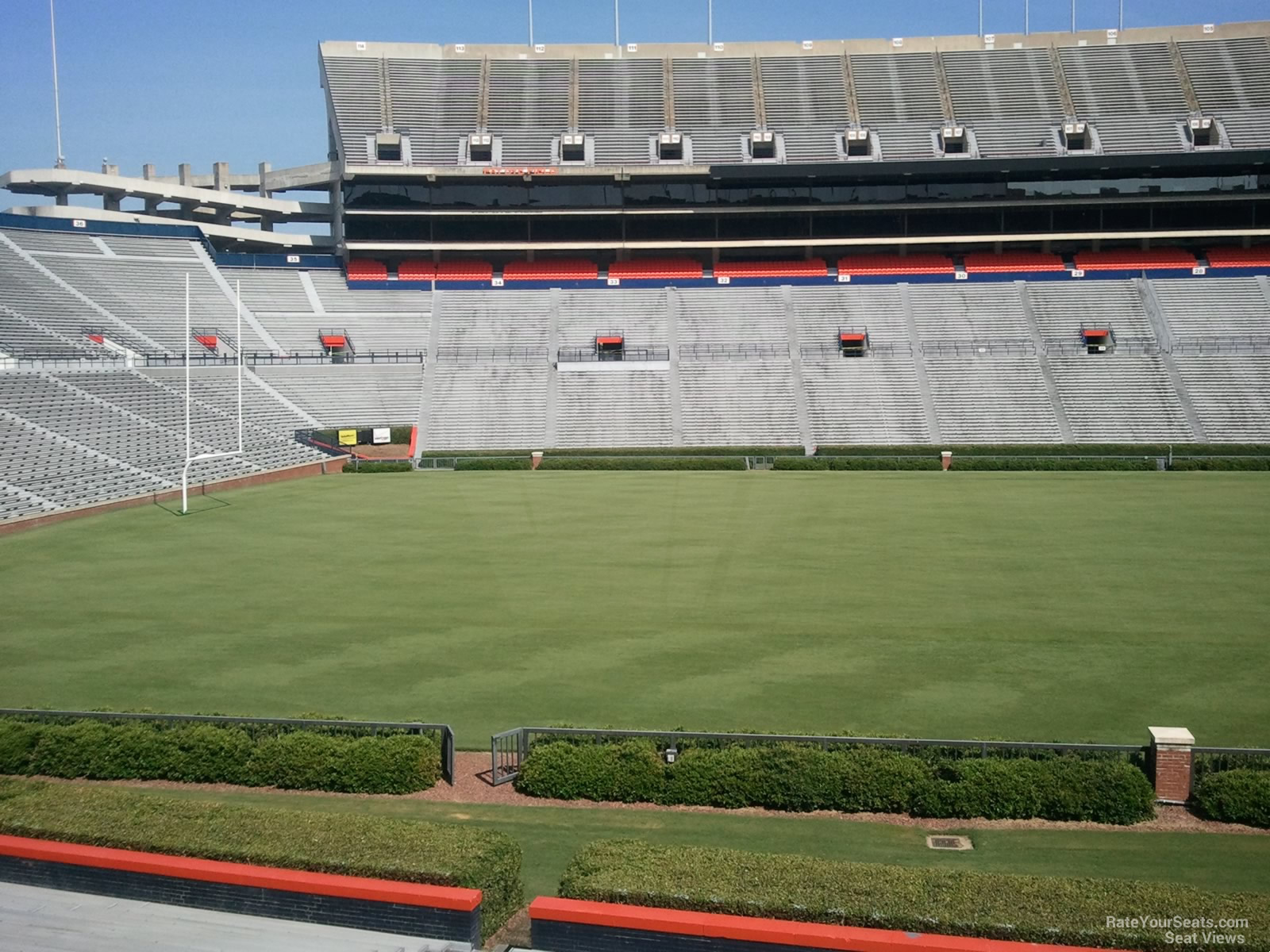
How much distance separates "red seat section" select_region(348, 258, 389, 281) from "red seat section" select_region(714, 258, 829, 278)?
2098 cm

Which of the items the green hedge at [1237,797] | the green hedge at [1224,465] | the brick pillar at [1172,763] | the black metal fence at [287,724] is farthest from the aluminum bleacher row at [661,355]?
the green hedge at [1237,797]

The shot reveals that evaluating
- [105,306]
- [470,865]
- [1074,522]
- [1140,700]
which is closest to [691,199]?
[105,306]

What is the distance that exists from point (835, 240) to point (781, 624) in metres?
53.9

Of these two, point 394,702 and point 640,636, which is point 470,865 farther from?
point 640,636

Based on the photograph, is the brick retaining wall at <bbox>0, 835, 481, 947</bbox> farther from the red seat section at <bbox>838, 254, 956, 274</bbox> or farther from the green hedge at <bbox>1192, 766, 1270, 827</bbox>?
the red seat section at <bbox>838, 254, 956, 274</bbox>

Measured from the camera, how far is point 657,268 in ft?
247

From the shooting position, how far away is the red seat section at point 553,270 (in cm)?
7438

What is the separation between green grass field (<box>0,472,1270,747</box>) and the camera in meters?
18.2

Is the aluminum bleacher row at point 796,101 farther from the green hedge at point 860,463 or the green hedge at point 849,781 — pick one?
the green hedge at point 849,781

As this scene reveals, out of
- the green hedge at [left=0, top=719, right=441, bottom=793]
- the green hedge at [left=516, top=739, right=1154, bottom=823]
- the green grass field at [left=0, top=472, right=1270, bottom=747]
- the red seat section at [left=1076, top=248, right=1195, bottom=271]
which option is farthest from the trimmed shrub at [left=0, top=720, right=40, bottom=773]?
the red seat section at [left=1076, top=248, right=1195, bottom=271]

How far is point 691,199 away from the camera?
73.7 metres

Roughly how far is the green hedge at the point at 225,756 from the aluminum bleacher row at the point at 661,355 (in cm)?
3440

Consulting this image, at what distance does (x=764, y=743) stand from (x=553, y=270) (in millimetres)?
62861

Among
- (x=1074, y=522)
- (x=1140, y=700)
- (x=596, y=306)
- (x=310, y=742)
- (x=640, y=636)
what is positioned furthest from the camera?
(x=596, y=306)
